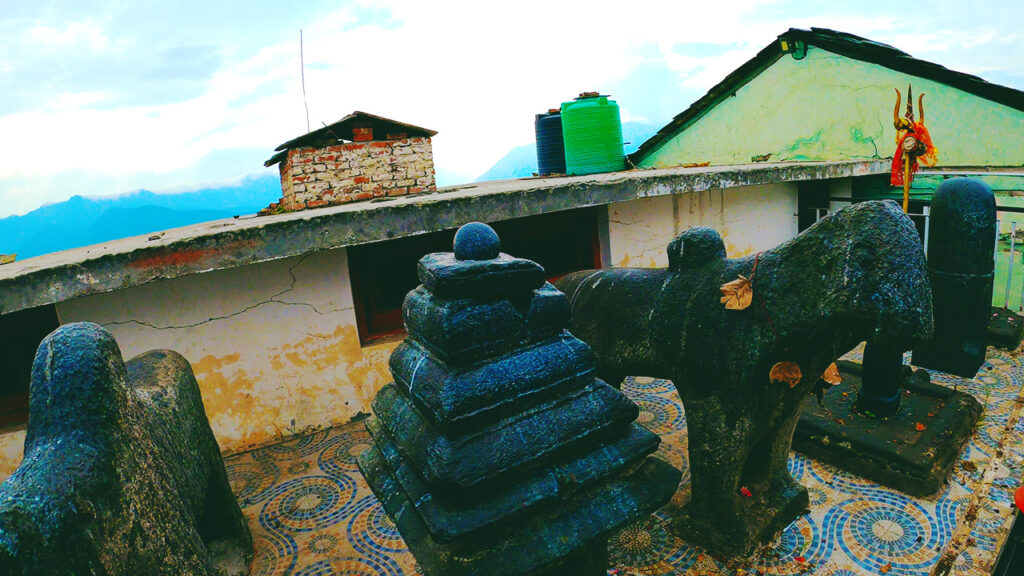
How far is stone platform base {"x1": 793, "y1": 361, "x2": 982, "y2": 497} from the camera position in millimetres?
3926

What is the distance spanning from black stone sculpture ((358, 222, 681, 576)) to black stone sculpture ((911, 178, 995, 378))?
15.0 feet

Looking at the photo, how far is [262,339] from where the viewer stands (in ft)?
17.6

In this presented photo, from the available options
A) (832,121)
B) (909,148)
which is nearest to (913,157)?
(909,148)

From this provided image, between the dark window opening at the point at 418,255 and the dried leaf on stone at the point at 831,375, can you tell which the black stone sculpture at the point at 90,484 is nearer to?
the dried leaf on stone at the point at 831,375

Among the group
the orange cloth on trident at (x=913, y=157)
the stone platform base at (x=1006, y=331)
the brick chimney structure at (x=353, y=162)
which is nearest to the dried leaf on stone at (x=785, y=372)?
the orange cloth on trident at (x=913, y=157)

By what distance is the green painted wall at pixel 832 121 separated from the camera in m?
7.77

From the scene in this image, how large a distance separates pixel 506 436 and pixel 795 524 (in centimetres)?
294

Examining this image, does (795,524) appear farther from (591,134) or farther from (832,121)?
(832,121)

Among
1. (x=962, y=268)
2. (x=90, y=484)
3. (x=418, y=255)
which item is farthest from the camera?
(x=418, y=255)

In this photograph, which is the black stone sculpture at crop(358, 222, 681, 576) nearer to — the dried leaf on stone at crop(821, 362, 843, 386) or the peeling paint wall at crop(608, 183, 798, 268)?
the dried leaf on stone at crop(821, 362, 843, 386)

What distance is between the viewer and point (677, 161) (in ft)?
40.2

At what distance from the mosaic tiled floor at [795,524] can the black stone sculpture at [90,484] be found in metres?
1.92

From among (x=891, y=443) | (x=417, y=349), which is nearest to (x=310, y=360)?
(x=417, y=349)

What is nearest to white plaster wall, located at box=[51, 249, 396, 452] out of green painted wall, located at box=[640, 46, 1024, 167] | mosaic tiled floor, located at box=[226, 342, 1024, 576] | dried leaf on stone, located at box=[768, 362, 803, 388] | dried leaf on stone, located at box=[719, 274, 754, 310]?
mosaic tiled floor, located at box=[226, 342, 1024, 576]
